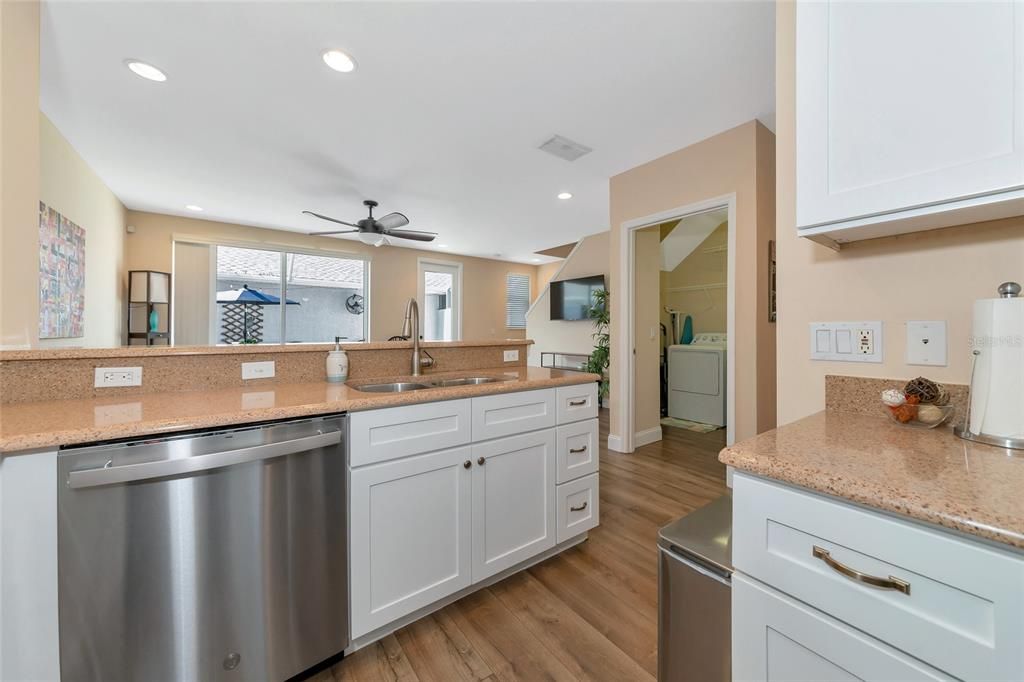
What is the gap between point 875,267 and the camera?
1.06m

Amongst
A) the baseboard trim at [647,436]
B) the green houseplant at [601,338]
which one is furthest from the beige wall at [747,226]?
the green houseplant at [601,338]

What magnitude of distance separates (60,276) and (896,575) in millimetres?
4512

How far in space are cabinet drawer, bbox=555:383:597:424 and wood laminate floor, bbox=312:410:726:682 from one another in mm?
703

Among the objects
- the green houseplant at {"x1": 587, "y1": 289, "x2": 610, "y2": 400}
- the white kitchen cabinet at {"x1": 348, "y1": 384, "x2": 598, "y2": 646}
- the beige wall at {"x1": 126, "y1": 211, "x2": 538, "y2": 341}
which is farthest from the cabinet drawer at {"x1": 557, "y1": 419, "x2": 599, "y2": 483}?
the beige wall at {"x1": 126, "y1": 211, "x2": 538, "y2": 341}

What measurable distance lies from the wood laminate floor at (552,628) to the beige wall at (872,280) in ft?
3.30

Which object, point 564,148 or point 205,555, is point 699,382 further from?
point 205,555

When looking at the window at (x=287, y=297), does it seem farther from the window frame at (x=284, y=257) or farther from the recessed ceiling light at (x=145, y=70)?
the recessed ceiling light at (x=145, y=70)

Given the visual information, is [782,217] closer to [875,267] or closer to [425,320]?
[875,267]

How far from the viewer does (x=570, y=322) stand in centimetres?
604

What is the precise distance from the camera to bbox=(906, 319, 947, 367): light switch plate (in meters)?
0.96

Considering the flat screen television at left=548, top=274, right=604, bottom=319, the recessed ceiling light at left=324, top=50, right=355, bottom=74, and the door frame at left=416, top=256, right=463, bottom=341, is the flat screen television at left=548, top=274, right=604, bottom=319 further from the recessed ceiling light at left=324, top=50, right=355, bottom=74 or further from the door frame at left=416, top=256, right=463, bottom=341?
the recessed ceiling light at left=324, top=50, right=355, bottom=74

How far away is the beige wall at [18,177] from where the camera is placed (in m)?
1.45

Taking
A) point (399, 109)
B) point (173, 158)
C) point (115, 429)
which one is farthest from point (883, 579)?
point (173, 158)

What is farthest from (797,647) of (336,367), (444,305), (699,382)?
(444,305)
